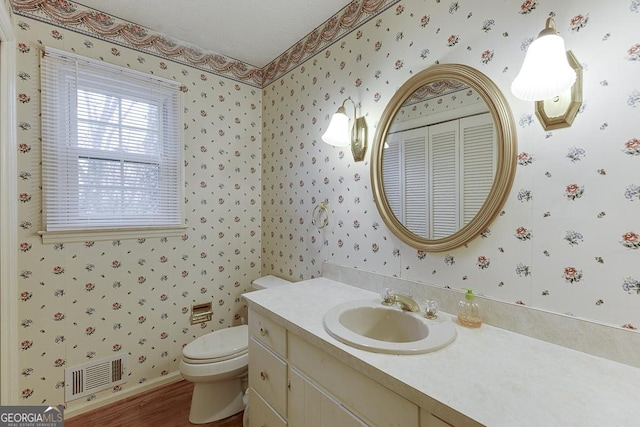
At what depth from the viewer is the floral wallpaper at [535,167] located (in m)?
0.85

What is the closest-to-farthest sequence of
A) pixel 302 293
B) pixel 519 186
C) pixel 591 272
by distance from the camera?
pixel 591 272 → pixel 519 186 → pixel 302 293

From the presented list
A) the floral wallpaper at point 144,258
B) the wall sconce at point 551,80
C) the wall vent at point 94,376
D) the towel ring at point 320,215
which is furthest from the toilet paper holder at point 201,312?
the wall sconce at point 551,80

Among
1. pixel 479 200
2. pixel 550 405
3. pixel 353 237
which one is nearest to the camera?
pixel 550 405

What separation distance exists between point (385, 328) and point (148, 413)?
1630 millimetres

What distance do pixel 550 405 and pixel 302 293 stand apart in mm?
1067

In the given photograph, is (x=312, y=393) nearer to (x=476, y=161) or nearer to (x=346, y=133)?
(x=476, y=161)

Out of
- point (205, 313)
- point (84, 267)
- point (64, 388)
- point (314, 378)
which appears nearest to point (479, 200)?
point (314, 378)

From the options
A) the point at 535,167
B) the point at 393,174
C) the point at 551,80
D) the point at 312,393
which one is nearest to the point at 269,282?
the point at 312,393

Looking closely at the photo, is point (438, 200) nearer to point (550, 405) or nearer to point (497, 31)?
point (497, 31)

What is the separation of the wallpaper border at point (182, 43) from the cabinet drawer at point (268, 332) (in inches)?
67.6

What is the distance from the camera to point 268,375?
1.31 m

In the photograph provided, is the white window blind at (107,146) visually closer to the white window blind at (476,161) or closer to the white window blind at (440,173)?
the white window blind at (440,173)

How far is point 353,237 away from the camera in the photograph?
1.67 m

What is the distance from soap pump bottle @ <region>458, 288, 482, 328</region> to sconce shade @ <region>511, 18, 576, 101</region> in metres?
0.76
